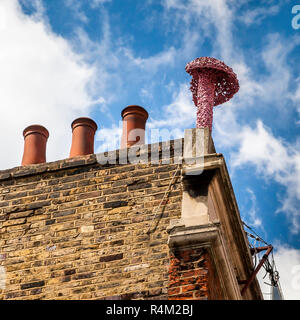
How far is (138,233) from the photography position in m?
9.89

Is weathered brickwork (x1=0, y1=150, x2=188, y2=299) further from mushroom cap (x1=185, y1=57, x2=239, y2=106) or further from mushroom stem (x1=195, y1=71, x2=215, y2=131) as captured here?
mushroom cap (x1=185, y1=57, x2=239, y2=106)

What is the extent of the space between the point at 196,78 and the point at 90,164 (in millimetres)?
2485

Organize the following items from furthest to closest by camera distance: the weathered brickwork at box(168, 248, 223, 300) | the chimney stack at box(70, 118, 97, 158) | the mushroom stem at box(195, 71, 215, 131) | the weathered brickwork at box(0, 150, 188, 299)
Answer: the mushroom stem at box(195, 71, 215, 131), the chimney stack at box(70, 118, 97, 158), the weathered brickwork at box(0, 150, 188, 299), the weathered brickwork at box(168, 248, 223, 300)

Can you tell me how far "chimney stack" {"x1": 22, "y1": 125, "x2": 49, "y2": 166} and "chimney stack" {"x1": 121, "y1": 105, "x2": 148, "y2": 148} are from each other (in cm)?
119

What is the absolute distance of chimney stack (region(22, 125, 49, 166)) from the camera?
1144 cm

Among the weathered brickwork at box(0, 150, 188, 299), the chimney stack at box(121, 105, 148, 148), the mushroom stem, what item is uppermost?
the mushroom stem

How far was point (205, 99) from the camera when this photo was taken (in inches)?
470

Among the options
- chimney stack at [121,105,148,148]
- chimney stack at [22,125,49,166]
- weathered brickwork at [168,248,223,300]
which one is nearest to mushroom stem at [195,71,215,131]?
chimney stack at [121,105,148,148]

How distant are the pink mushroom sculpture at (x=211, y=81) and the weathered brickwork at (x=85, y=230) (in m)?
1.96

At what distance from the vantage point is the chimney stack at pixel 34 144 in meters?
11.4

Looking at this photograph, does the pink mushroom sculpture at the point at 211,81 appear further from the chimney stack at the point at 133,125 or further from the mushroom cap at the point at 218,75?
the chimney stack at the point at 133,125
